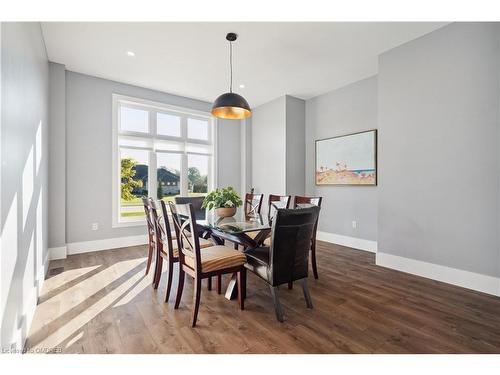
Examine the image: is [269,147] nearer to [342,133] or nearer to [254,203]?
[342,133]

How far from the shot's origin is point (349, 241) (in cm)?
452

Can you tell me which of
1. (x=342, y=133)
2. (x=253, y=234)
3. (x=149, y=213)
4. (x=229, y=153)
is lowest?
(x=253, y=234)

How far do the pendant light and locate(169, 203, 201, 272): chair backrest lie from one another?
128 cm

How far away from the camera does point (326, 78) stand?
4.29 meters

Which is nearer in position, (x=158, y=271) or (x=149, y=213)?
(x=158, y=271)

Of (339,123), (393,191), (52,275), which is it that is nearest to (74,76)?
(52,275)

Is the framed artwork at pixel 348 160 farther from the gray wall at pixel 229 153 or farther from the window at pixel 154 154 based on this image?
the window at pixel 154 154

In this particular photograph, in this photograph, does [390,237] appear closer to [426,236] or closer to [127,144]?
[426,236]

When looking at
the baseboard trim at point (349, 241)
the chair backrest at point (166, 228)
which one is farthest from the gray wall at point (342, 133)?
the chair backrest at point (166, 228)

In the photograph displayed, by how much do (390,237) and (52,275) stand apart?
14.4ft

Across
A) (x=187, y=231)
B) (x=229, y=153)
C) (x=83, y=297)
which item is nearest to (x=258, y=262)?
(x=187, y=231)

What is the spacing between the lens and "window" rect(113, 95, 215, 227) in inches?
178

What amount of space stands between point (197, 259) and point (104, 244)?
10.2 feet
